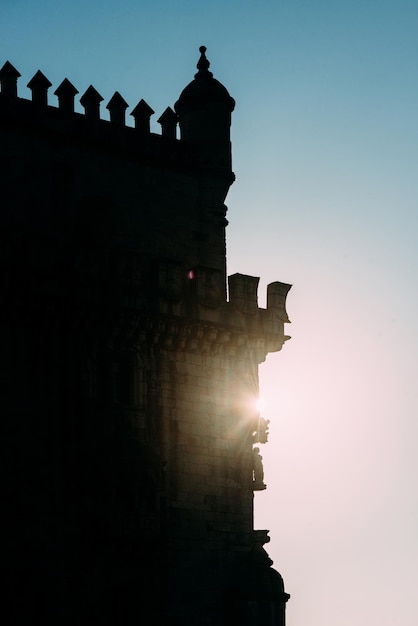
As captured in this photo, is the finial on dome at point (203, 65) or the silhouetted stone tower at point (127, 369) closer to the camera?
the silhouetted stone tower at point (127, 369)

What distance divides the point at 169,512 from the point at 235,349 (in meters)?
5.40

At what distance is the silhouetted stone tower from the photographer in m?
38.4

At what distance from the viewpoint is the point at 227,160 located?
149 feet

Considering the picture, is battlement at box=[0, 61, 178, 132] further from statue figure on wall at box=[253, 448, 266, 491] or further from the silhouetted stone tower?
statue figure on wall at box=[253, 448, 266, 491]

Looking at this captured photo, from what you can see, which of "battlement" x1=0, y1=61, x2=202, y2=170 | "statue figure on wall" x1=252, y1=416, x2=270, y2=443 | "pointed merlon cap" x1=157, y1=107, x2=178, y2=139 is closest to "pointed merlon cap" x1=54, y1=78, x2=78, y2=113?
"battlement" x1=0, y1=61, x2=202, y2=170

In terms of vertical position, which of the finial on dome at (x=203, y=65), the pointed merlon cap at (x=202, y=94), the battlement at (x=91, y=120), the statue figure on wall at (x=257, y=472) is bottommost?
the statue figure on wall at (x=257, y=472)

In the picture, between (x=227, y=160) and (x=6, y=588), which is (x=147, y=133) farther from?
(x=6, y=588)

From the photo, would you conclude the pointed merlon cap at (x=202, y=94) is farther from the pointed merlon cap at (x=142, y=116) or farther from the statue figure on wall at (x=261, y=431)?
the statue figure on wall at (x=261, y=431)

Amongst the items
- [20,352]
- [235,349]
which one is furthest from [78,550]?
[235,349]

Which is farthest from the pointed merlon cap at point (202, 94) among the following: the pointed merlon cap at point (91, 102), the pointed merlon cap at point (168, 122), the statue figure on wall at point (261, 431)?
the statue figure on wall at point (261, 431)

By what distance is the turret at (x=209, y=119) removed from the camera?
45.2 metres

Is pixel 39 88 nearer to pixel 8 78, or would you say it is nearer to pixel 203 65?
pixel 8 78

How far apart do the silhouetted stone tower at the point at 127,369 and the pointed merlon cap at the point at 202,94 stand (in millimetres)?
70

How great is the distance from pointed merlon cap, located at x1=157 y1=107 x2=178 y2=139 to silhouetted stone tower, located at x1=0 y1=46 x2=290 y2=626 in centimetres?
6
